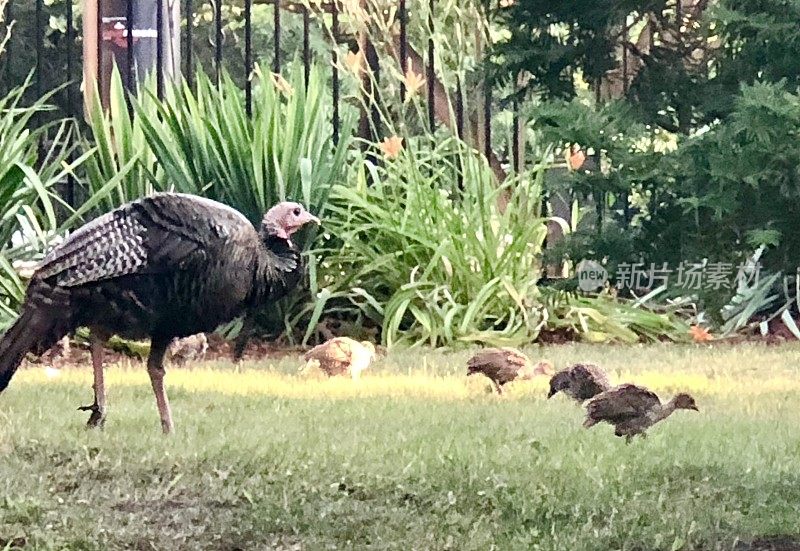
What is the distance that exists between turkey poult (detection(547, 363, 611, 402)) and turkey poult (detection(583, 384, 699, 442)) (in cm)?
46

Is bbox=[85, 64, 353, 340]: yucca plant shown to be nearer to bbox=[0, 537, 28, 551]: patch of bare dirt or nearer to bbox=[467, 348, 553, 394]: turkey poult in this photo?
bbox=[467, 348, 553, 394]: turkey poult

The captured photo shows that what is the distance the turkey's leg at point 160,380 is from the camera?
4173 millimetres

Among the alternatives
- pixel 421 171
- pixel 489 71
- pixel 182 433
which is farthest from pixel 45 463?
pixel 421 171

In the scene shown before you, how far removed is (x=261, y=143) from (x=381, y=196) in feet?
2.49

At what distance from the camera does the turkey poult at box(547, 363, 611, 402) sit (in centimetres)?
465

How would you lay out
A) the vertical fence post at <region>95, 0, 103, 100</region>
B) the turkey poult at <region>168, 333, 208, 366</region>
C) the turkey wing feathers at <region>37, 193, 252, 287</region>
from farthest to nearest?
the vertical fence post at <region>95, 0, 103, 100</region>, the turkey poult at <region>168, 333, 208, 366</region>, the turkey wing feathers at <region>37, 193, 252, 287</region>

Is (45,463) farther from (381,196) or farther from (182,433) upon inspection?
(381,196)

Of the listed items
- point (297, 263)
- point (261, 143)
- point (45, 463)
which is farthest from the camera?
point (261, 143)

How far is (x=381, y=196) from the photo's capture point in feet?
24.2

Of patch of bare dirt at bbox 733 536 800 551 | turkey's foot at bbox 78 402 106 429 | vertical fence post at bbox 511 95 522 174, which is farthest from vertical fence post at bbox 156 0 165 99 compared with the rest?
patch of bare dirt at bbox 733 536 800 551

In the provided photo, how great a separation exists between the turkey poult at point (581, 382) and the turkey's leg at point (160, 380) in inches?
53.3

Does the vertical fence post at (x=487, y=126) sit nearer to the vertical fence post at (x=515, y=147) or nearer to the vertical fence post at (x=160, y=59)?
the vertical fence post at (x=515, y=147)

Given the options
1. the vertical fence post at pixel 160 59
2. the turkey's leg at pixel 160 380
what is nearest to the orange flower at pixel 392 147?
the vertical fence post at pixel 160 59

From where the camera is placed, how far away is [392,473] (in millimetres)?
3531
